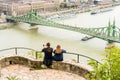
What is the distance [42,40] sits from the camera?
17922 millimetres

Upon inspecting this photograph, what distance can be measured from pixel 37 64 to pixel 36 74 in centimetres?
20

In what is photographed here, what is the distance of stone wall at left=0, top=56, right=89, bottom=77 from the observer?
4.05m

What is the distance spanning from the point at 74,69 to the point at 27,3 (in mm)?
31083

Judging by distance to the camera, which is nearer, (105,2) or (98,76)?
(98,76)

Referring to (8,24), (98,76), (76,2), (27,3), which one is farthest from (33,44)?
(76,2)

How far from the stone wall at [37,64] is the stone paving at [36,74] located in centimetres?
5

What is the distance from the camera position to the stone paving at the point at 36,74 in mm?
4027

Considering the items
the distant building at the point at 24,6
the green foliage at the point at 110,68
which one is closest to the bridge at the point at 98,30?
the distant building at the point at 24,6

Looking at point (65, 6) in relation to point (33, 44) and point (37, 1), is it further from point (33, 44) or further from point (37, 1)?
point (33, 44)

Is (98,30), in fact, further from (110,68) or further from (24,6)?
(110,68)

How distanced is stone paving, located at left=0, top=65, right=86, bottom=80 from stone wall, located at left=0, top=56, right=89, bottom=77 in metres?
0.05

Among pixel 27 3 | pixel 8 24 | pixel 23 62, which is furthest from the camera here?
pixel 27 3

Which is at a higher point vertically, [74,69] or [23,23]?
[74,69]

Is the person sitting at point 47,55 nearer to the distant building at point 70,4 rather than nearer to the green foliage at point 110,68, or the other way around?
the green foliage at point 110,68
